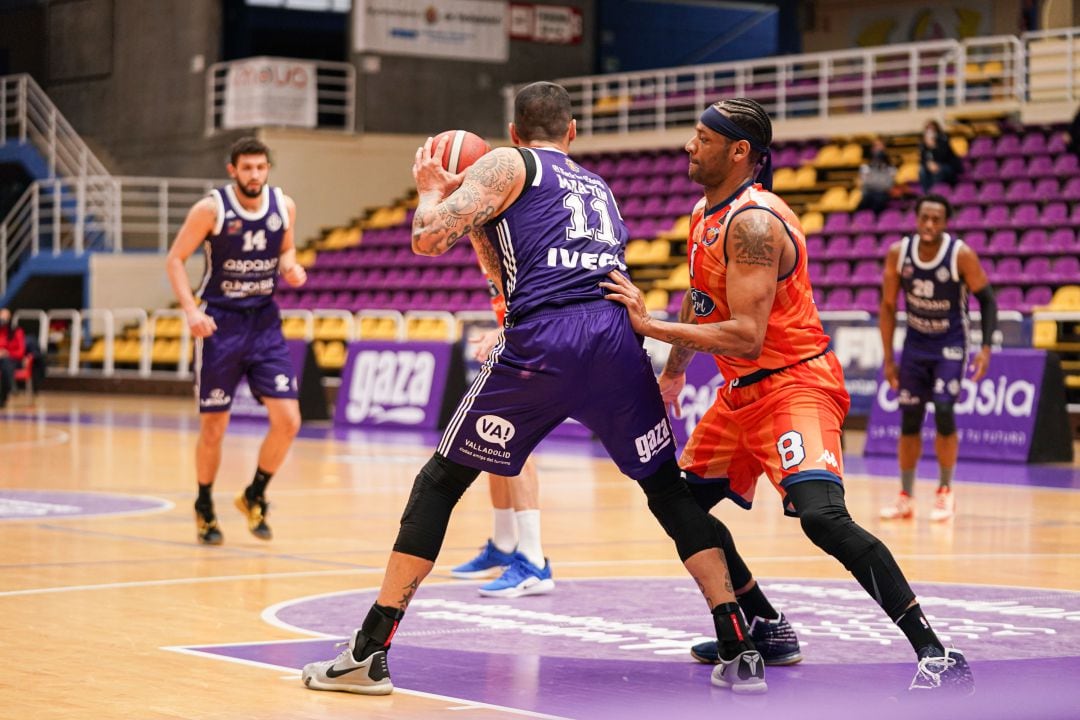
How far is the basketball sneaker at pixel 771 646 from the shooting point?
5.86 meters

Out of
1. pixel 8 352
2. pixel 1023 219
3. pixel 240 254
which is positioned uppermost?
pixel 1023 219

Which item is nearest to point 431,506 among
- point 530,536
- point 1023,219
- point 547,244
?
point 547,244

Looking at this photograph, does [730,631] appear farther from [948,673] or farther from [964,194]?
[964,194]

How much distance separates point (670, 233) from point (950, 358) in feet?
46.6

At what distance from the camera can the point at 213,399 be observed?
946 centimetres

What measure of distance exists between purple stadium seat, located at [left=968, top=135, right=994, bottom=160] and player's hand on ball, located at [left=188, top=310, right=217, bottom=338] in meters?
15.8

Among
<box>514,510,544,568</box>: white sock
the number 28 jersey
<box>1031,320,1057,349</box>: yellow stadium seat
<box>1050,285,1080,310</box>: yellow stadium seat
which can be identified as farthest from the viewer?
<box>1050,285,1080,310</box>: yellow stadium seat

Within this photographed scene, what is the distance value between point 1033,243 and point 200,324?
13.9 meters

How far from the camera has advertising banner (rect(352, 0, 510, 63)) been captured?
30562 mm

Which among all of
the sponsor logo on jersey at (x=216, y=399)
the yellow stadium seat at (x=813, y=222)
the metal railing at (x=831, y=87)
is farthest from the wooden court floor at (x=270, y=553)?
the metal railing at (x=831, y=87)

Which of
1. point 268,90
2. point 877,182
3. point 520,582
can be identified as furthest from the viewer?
point 268,90

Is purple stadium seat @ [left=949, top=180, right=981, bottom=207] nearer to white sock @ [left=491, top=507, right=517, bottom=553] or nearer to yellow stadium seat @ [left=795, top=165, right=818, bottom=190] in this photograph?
yellow stadium seat @ [left=795, top=165, right=818, bottom=190]

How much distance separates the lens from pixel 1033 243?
20.6 meters

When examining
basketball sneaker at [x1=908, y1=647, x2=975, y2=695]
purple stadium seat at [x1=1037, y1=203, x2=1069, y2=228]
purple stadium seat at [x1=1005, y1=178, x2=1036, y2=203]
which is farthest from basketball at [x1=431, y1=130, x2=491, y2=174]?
purple stadium seat at [x1=1005, y1=178, x2=1036, y2=203]
